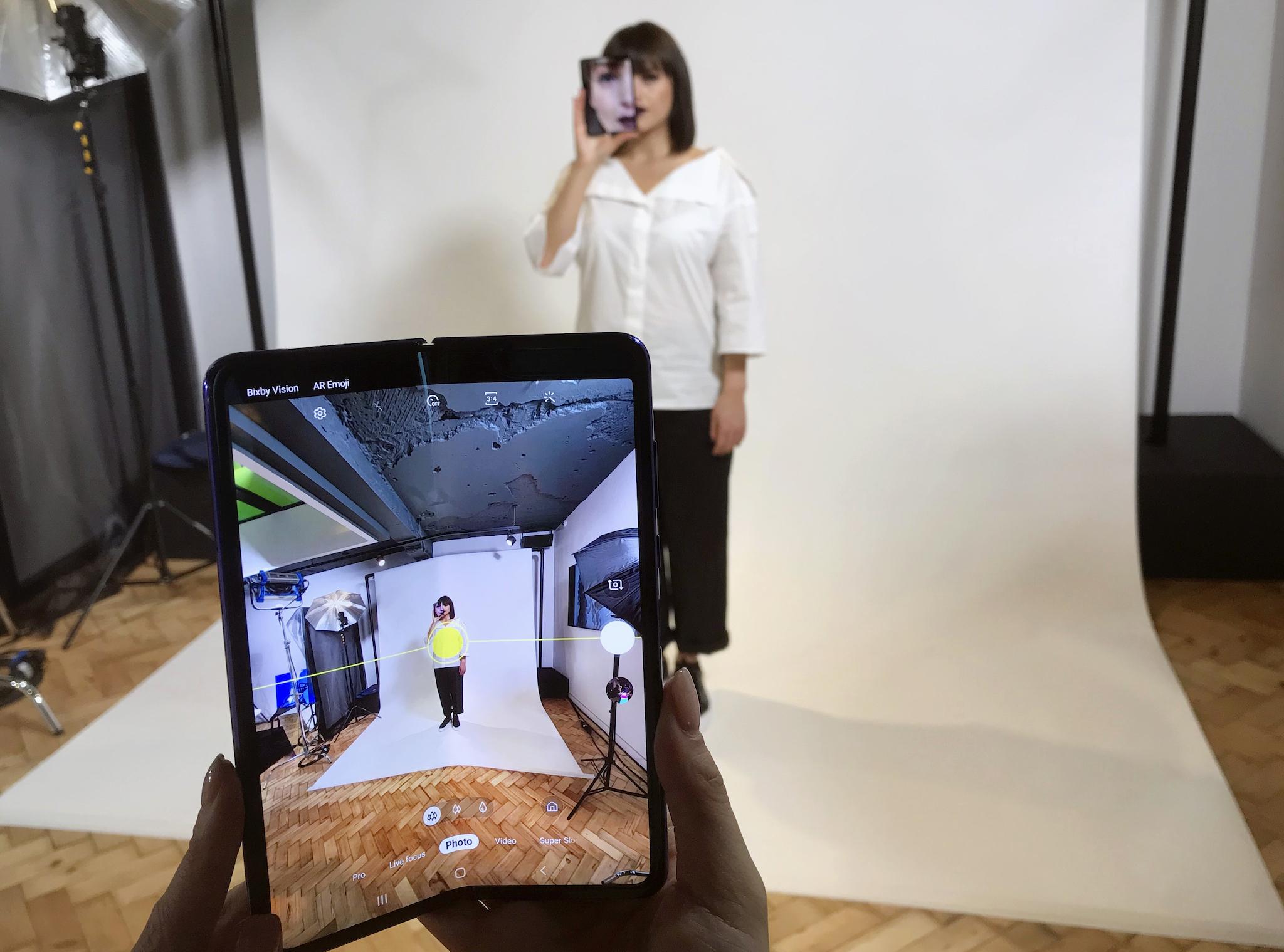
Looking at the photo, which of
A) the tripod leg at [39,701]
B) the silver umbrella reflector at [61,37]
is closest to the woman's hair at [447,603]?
the tripod leg at [39,701]

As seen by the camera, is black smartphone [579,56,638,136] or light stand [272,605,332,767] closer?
light stand [272,605,332,767]

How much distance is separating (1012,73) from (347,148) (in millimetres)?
1557

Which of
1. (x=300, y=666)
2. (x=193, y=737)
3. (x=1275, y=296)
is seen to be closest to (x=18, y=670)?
(x=193, y=737)

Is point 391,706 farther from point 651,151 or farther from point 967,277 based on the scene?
point 967,277

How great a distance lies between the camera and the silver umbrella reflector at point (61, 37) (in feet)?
6.56

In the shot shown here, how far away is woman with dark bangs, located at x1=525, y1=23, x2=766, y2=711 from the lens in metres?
1.66

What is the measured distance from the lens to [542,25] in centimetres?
192

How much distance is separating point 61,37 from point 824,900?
254 centimetres

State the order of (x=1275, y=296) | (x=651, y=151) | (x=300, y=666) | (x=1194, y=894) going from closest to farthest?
(x=300, y=666) → (x=1194, y=894) → (x=651, y=151) → (x=1275, y=296)

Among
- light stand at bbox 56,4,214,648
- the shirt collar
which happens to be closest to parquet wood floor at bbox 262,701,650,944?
the shirt collar

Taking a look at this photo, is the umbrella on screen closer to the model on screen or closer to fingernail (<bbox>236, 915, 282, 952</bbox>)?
the model on screen

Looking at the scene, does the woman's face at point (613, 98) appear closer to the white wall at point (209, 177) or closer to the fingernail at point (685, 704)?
the white wall at point (209, 177)

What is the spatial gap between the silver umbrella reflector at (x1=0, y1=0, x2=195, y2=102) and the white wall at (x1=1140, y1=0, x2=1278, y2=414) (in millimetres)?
2604

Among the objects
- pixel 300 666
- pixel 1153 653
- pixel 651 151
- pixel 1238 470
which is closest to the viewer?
pixel 300 666
